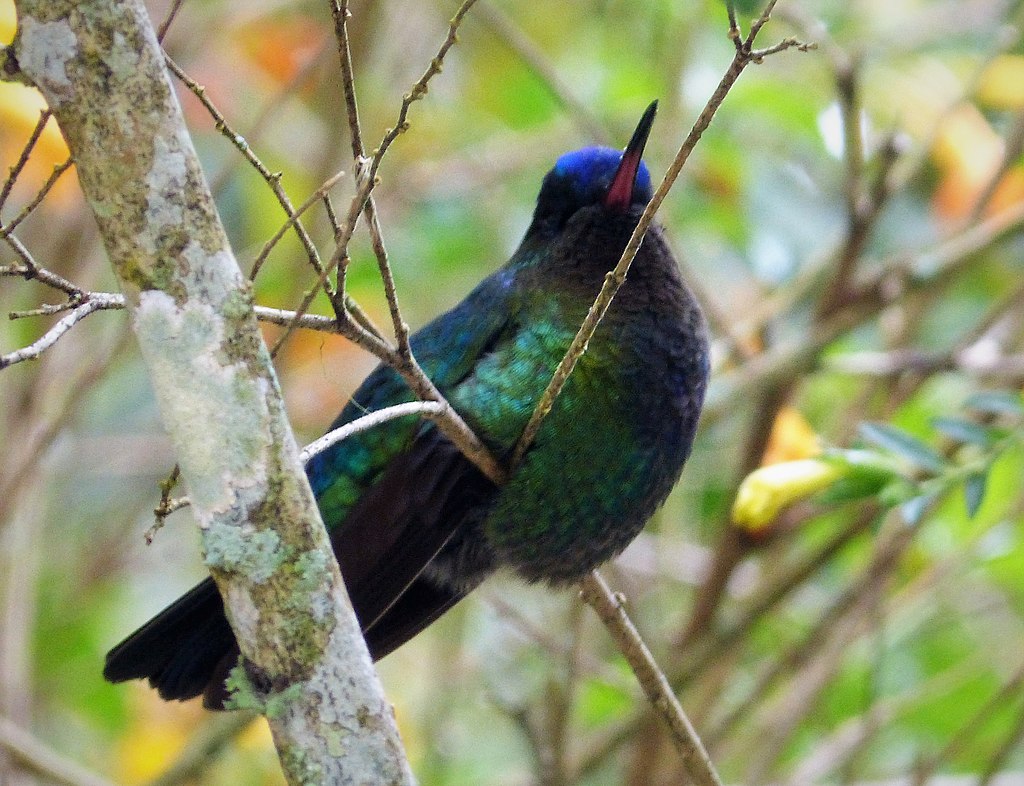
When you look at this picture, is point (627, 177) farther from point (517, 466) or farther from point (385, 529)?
point (385, 529)

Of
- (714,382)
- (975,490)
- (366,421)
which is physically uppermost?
(714,382)

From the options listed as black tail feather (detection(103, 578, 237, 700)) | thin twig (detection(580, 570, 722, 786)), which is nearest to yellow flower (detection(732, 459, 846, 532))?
thin twig (detection(580, 570, 722, 786))

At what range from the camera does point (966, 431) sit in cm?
233

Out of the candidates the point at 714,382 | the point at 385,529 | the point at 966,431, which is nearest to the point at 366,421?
the point at 385,529

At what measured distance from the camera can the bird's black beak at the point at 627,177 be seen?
2196 millimetres

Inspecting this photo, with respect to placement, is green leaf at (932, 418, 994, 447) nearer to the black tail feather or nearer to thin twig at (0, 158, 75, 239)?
the black tail feather

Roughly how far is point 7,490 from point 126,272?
1.78 meters

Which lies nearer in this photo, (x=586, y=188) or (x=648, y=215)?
(x=648, y=215)

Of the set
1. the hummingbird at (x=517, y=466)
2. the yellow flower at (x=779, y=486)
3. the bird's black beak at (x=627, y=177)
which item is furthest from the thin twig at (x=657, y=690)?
the bird's black beak at (x=627, y=177)

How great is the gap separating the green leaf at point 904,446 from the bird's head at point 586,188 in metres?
0.59

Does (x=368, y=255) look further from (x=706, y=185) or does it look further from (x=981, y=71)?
(x=981, y=71)

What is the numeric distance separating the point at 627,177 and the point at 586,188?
0.45 feet

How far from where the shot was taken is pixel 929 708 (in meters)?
3.28

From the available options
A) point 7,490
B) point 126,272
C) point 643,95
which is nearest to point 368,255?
point 643,95
